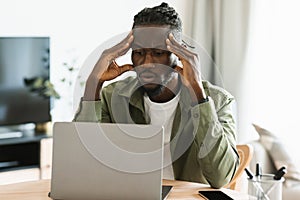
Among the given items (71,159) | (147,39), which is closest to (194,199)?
(71,159)

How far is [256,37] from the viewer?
4258 mm

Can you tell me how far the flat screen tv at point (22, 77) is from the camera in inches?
148

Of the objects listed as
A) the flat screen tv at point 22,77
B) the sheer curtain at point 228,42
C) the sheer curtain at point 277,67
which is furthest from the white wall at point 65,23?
the sheer curtain at point 277,67

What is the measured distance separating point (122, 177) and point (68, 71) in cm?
251

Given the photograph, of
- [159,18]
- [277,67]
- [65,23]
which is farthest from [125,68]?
[277,67]

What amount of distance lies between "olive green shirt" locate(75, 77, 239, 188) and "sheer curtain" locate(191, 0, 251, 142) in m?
1.99

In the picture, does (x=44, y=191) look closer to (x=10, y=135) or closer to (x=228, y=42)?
(x=10, y=135)

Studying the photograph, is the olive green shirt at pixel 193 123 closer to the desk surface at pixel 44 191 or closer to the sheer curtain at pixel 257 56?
the desk surface at pixel 44 191

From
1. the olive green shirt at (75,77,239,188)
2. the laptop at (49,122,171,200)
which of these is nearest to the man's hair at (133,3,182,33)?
the olive green shirt at (75,77,239,188)

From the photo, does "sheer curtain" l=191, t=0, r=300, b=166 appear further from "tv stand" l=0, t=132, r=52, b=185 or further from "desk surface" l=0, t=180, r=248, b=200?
"desk surface" l=0, t=180, r=248, b=200

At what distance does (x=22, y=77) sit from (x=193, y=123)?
2027mm

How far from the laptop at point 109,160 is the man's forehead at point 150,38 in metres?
0.40

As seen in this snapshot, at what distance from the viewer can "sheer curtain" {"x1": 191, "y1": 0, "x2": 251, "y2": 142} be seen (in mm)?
4297

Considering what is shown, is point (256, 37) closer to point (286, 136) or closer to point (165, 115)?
point (286, 136)
